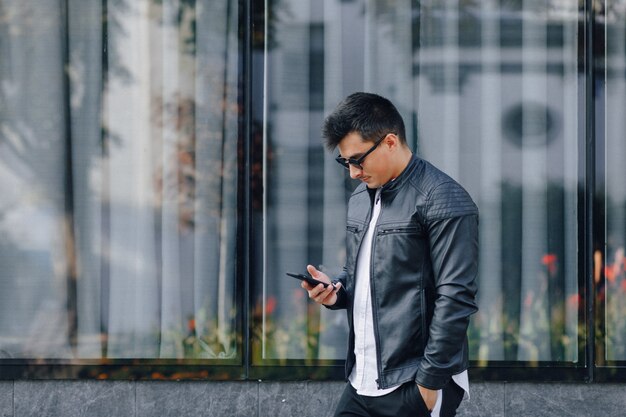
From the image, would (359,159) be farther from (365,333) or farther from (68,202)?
(68,202)

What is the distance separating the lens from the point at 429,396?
9.98 feet

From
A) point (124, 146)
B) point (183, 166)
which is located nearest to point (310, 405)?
point (183, 166)

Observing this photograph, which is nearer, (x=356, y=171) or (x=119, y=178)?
(x=356, y=171)

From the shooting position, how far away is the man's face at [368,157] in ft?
10.4

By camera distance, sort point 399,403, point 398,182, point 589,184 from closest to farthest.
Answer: point 399,403
point 398,182
point 589,184

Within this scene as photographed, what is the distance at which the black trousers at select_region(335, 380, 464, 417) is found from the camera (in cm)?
307

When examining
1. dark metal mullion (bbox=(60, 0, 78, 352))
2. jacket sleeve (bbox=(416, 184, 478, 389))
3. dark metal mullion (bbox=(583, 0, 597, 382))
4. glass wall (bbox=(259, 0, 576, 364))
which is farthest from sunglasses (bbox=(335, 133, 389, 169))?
dark metal mullion (bbox=(60, 0, 78, 352))

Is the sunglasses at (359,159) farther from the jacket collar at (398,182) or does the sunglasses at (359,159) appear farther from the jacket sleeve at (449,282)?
the jacket sleeve at (449,282)

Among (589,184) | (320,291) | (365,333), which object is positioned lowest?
(365,333)

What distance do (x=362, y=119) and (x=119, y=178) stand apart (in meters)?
3.29

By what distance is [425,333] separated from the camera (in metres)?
3.12

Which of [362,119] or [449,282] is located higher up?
[362,119]

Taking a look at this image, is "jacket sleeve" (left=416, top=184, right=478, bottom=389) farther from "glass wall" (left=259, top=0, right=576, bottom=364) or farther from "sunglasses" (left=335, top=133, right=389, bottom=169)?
"glass wall" (left=259, top=0, right=576, bottom=364)

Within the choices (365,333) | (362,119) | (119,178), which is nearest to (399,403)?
(365,333)
